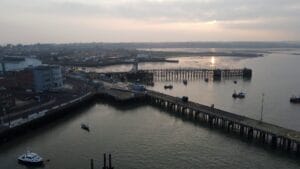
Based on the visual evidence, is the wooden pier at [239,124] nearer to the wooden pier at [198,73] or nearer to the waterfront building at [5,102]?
the waterfront building at [5,102]

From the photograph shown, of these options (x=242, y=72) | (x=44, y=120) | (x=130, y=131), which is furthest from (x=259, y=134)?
(x=242, y=72)

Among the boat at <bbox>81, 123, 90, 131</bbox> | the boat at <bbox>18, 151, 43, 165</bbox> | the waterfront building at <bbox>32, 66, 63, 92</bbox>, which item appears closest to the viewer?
the boat at <bbox>18, 151, 43, 165</bbox>

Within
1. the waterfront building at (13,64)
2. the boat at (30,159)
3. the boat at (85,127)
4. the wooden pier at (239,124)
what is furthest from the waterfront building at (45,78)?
the boat at (30,159)

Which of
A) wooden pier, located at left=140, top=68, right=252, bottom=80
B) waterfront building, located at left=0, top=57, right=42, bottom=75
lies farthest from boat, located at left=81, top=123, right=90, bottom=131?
wooden pier, located at left=140, top=68, right=252, bottom=80

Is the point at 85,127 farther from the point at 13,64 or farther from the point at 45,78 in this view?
the point at 13,64

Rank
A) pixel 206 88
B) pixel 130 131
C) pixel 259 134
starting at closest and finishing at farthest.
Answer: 1. pixel 259 134
2. pixel 130 131
3. pixel 206 88

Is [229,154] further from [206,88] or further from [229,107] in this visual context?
[206,88]

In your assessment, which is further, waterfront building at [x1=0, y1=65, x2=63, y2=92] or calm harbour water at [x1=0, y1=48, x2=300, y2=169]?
waterfront building at [x1=0, y1=65, x2=63, y2=92]

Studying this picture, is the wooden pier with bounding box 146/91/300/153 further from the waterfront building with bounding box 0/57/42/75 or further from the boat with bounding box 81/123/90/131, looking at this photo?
the waterfront building with bounding box 0/57/42/75
